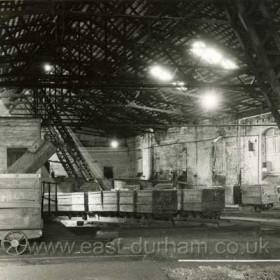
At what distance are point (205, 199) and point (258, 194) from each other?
231 inches

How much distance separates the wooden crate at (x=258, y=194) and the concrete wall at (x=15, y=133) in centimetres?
1063

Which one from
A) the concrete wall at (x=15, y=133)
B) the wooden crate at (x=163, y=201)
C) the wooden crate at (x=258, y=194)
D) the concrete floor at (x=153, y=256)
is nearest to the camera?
the concrete floor at (x=153, y=256)

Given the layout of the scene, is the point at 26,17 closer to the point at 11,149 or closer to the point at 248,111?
the point at 11,149

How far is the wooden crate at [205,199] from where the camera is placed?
1531cm

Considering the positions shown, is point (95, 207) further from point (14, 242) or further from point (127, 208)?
point (14, 242)

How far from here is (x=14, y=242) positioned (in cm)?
888

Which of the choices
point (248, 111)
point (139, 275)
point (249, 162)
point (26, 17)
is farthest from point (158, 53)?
point (139, 275)

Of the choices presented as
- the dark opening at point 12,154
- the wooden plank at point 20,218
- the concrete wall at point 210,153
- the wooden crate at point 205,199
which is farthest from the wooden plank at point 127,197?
the wooden plank at point 20,218

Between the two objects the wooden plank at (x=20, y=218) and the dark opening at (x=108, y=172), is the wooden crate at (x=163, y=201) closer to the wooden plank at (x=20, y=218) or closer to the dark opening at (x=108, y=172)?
the wooden plank at (x=20, y=218)

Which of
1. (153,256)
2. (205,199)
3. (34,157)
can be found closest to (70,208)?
(205,199)

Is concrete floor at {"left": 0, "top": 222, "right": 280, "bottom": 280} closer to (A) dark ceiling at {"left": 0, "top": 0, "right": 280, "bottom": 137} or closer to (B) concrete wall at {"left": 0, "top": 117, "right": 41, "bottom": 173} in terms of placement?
(A) dark ceiling at {"left": 0, "top": 0, "right": 280, "bottom": 137}

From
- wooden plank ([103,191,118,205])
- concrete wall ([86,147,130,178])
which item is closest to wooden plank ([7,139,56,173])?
wooden plank ([103,191,118,205])

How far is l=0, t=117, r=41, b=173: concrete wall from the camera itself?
57.2 feet

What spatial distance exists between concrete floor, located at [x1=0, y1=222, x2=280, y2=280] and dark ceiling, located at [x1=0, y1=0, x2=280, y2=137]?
3.67 metres
